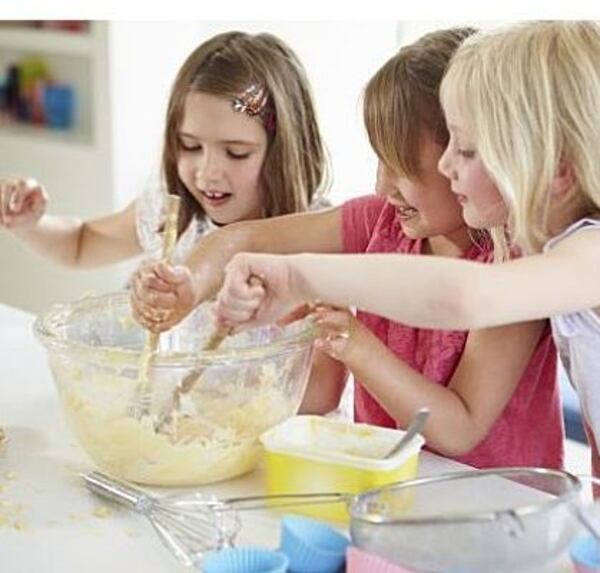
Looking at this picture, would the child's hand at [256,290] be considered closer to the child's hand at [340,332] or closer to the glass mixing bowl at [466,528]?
the child's hand at [340,332]

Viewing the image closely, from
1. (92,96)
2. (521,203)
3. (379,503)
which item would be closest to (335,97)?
(92,96)

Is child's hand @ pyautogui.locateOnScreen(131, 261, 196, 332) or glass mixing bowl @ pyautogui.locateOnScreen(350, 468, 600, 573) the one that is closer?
glass mixing bowl @ pyautogui.locateOnScreen(350, 468, 600, 573)

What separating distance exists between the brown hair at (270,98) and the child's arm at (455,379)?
0.50 metres

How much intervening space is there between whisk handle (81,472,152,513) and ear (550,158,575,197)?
465 mm

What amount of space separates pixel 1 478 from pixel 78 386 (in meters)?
0.12

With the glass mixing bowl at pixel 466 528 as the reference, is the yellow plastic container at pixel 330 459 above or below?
below

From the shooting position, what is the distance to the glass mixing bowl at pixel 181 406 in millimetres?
1224

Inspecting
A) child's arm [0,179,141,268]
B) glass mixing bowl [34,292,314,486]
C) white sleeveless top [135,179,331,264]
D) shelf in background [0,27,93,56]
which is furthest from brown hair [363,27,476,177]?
shelf in background [0,27,93,56]

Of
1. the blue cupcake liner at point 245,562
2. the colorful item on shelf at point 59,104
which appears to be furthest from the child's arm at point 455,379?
the colorful item on shelf at point 59,104

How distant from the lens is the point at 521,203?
3.93 ft

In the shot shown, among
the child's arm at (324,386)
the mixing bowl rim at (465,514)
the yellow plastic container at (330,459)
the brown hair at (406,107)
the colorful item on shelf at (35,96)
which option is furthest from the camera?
the colorful item on shelf at (35,96)

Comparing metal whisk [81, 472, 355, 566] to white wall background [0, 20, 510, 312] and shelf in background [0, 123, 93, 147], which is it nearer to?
white wall background [0, 20, 510, 312]

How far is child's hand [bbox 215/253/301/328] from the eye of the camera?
1.14 m

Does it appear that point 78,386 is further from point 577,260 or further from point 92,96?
point 92,96
